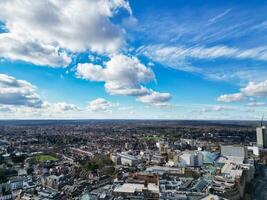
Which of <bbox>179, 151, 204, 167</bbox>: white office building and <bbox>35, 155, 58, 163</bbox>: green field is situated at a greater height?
<bbox>179, 151, 204, 167</bbox>: white office building

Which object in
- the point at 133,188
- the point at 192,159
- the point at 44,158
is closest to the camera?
the point at 133,188

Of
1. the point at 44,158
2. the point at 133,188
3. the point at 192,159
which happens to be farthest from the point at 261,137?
Result: the point at 133,188

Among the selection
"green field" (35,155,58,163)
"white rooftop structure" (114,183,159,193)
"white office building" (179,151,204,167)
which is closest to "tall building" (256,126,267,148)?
"white office building" (179,151,204,167)

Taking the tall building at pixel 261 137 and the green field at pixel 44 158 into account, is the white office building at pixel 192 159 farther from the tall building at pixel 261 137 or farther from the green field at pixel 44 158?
the tall building at pixel 261 137

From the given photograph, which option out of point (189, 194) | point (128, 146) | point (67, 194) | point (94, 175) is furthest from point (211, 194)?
point (128, 146)

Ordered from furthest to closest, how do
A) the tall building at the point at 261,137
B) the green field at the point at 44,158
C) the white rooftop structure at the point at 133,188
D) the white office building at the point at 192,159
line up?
the tall building at the point at 261,137
the green field at the point at 44,158
the white office building at the point at 192,159
the white rooftop structure at the point at 133,188

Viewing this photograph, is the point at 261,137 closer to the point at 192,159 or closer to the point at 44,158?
the point at 192,159

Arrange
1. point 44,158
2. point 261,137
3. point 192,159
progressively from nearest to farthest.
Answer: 1. point 192,159
2. point 44,158
3. point 261,137

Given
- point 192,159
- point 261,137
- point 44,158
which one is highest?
point 261,137

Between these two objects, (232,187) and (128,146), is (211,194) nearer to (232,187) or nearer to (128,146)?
(232,187)

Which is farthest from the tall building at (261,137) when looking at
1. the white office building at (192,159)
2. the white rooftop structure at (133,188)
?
the white rooftop structure at (133,188)

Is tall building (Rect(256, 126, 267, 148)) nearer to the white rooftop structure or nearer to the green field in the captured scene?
the green field
